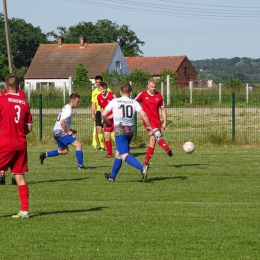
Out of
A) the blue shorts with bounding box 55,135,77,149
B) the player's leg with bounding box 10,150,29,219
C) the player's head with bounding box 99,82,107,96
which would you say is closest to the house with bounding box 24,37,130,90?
the player's head with bounding box 99,82,107,96

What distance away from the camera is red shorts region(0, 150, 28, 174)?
972cm

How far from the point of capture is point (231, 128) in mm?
25578

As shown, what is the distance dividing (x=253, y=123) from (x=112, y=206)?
16.8m

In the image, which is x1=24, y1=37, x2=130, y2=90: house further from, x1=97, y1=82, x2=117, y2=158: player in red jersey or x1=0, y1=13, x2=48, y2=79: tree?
x1=97, y1=82, x2=117, y2=158: player in red jersey

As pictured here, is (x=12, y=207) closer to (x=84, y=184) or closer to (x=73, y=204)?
(x=73, y=204)

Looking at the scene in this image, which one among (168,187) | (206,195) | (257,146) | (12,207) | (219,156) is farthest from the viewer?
(257,146)

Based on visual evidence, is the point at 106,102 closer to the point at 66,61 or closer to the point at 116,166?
the point at 116,166

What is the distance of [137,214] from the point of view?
1030 centimetres

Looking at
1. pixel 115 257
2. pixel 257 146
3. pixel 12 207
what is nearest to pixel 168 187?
pixel 12 207

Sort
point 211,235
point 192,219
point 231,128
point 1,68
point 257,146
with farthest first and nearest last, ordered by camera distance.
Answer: point 1,68, point 231,128, point 257,146, point 192,219, point 211,235

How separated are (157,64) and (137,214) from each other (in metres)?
79.0

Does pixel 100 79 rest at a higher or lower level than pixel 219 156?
higher

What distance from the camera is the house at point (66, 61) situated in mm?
79875

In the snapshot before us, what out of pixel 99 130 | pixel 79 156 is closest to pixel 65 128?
pixel 79 156
